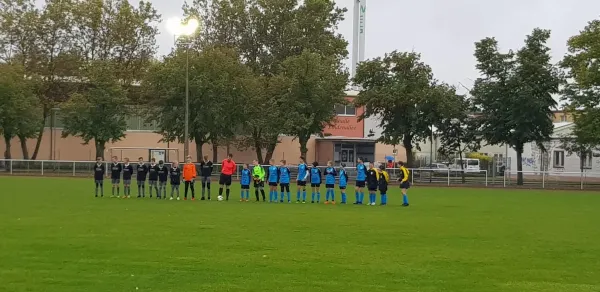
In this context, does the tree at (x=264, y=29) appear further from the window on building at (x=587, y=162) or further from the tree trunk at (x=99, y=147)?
the window on building at (x=587, y=162)

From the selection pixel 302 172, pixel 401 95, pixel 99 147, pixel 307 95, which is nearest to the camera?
pixel 302 172

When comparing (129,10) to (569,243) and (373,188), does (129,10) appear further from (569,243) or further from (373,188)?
(569,243)

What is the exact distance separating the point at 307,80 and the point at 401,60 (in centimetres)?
719

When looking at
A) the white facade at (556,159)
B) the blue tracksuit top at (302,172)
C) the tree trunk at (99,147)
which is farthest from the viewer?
the white facade at (556,159)

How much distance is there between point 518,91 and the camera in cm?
4797

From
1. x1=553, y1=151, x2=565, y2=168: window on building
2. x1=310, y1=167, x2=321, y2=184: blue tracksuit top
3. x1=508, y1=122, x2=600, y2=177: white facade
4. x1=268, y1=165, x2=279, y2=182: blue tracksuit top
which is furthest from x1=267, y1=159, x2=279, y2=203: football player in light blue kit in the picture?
x1=553, y1=151, x2=565, y2=168: window on building

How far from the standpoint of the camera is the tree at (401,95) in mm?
49188

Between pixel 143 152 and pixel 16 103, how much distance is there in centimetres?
→ 1201

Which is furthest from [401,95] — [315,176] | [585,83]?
[315,176]

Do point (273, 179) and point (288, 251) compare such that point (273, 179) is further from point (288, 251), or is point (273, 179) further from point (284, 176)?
point (288, 251)

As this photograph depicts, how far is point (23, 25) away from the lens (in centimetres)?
5750

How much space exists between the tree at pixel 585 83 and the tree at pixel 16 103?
41.1m

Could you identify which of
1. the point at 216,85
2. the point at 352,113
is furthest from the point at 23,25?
the point at 352,113

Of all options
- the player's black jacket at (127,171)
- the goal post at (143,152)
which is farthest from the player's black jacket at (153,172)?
the goal post at (143,152)
